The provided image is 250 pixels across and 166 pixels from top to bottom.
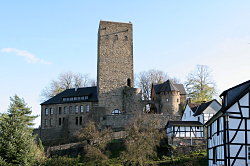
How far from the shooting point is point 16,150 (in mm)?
21578

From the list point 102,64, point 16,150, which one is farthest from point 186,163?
point 102,64

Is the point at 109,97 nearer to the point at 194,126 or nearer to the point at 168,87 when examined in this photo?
the point at 168,87

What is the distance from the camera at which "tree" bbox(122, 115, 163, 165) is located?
3134cm

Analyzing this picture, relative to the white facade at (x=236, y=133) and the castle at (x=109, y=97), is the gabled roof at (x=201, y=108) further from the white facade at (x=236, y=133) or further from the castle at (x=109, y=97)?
the white facade at (x=236, y=133)

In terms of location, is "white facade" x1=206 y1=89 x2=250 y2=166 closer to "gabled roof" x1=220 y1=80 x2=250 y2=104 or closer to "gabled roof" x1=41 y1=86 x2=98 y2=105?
"gabled roof" x1=220 y1=80 x2=250 y2=104

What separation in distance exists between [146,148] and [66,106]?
24.1m

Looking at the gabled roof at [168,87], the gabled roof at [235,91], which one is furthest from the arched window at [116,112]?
the gabled roof at [235,91]

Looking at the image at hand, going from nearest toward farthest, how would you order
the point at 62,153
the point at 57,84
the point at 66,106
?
the point at 62,153, the point at 66,106, the point at 57,84

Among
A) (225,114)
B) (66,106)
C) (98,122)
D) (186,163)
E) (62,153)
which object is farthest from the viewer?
(66,106)

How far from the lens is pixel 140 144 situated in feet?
105

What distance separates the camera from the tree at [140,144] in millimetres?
31344

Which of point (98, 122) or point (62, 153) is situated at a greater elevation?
point (98, 122)

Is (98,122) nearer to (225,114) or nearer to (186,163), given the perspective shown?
(186,163)

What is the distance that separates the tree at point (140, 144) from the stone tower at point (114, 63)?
46.4 ft
